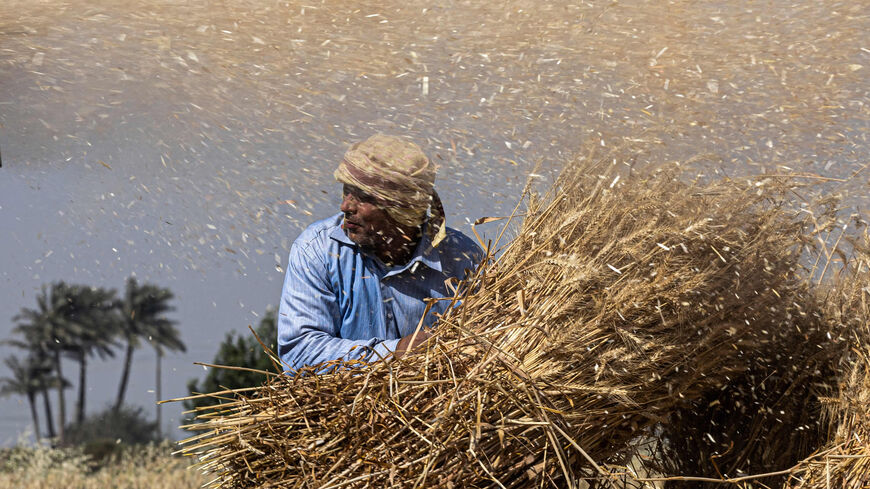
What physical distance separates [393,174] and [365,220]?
0.68 ft

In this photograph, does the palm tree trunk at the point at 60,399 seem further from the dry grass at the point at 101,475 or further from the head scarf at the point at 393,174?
the head scarf at the point at 393,174

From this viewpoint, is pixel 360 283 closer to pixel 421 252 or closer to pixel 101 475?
pixel 421 252

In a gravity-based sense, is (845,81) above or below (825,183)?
above

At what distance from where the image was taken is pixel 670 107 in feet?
10.1

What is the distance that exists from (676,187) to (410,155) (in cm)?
95

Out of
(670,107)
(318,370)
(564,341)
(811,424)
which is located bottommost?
(811,424)

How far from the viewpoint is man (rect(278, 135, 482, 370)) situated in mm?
3109

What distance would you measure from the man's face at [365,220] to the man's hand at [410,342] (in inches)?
27.8

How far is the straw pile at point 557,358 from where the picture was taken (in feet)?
7.69

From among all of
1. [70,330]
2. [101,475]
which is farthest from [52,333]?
[101,475]

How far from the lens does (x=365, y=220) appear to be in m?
3.17

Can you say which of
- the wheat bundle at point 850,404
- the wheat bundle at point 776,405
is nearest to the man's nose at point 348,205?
the wheat bundle at point 776,405

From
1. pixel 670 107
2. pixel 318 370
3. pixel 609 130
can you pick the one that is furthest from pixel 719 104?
pixel 318 370

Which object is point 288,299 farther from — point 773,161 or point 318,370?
point 773,161
